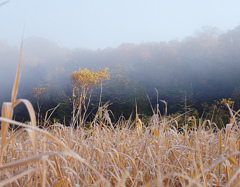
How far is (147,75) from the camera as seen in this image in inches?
870

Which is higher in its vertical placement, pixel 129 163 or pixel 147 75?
pixel 129 163

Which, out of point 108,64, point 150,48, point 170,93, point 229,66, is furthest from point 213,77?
point 108,64

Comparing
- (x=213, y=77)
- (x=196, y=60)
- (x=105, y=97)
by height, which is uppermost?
(x=196, y=60)

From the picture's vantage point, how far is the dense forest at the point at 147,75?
1620 cm

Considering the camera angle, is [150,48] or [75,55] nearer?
[150,48]

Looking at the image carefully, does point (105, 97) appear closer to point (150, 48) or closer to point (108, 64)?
point (108, 64)

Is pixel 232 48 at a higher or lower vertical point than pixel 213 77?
higher

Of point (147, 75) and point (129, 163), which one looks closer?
point (129, 163)

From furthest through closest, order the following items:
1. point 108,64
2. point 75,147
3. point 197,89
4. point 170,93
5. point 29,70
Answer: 1. point 29,70
2. point 108,64
3. point 197,89
4. point 170,93
5. point 75,147

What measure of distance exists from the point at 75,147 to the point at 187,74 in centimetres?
2076

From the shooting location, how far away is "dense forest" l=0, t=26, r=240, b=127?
16203 millimetres

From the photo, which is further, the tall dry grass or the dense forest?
the dense forest

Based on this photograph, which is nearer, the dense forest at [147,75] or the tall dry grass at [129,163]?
the tall dry grass at [129,163]

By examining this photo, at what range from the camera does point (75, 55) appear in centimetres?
2836
